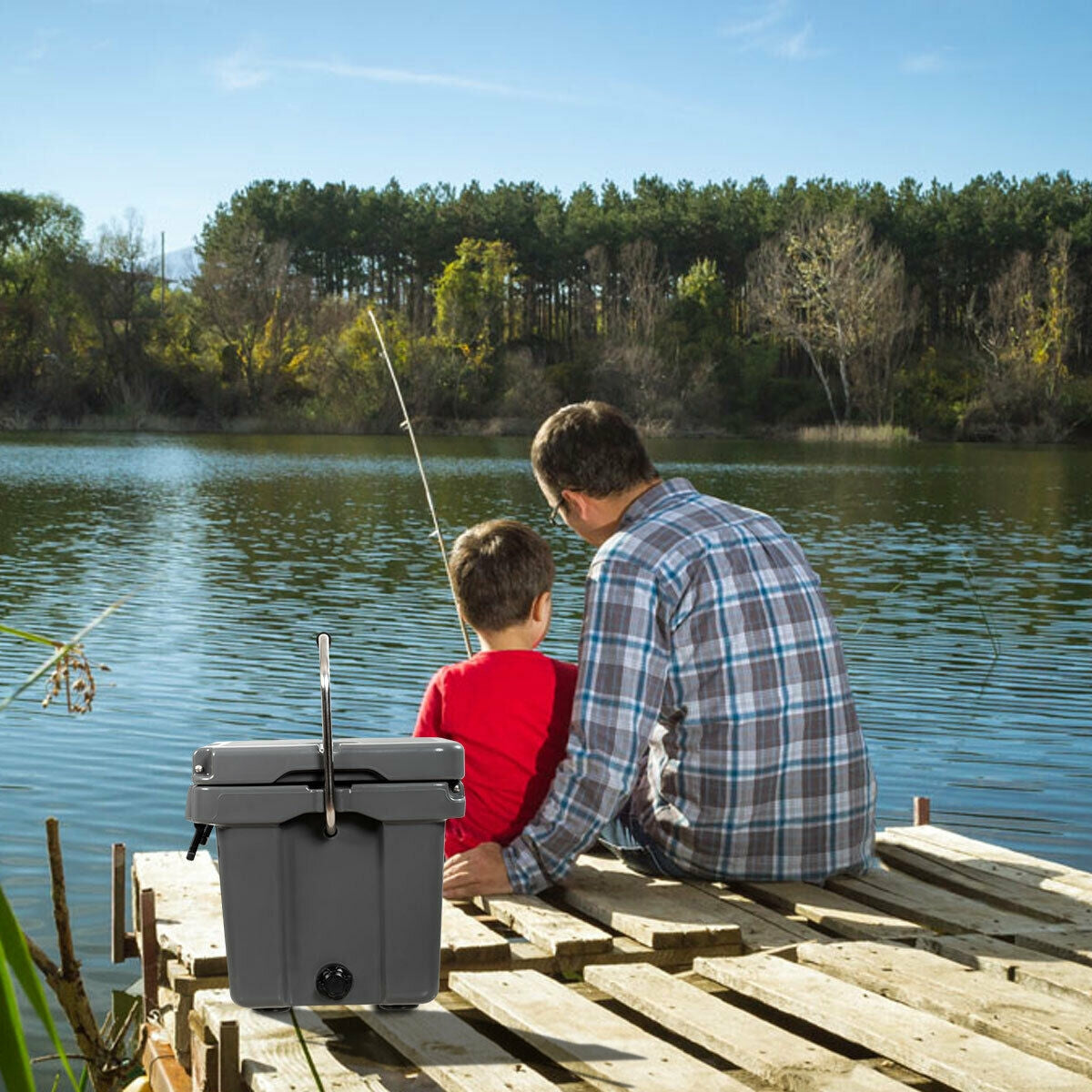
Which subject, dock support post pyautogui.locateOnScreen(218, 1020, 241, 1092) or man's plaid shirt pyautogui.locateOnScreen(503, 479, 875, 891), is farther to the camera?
man's plaid shirt pyautogui.locateOnScreen(503, 479, 875, 891)

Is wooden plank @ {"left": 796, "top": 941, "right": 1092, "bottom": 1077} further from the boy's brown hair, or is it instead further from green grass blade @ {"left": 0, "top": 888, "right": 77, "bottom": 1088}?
green grass blade @ {"left": 0, "top": 888, "right": 77, "bottom": 1088}

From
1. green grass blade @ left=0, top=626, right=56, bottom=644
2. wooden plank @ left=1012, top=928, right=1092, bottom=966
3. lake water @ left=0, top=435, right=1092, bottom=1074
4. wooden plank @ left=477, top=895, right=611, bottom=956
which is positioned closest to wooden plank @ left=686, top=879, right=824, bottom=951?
wooden plank @ left=477, top=895, right=611, bottom=956

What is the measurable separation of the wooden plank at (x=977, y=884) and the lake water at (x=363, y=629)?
170cm

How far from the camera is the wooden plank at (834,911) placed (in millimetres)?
2656

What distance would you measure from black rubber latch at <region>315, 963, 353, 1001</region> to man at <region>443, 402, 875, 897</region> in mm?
792

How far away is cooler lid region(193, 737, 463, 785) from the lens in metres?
1.89

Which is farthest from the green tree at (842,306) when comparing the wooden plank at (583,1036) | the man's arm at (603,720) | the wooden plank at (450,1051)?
the wooden plank at (450,1051)

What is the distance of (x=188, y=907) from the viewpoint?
2771 millimetres

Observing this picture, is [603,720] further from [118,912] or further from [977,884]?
[118,912]

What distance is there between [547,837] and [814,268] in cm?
4760

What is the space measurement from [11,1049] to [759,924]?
223 cm

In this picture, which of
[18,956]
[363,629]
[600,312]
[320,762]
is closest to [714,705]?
[320,762]

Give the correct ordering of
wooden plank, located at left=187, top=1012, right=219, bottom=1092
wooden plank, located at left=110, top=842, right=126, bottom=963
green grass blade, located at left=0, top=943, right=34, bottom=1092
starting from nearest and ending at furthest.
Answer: green grass blade, located at left=0, top=943, right=34, bottom=1092 → wooden plank, located at left=187, top=1012, right=219, bottom=1092 → wooden plank, located at left=110, top=842, right=126, bottom=963

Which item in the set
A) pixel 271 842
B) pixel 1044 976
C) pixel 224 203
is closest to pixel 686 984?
pixel 1044 976
